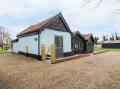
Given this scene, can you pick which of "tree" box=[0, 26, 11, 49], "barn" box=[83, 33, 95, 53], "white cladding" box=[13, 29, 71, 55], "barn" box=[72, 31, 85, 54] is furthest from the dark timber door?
"tree" box=[0, 26, 11, 49]

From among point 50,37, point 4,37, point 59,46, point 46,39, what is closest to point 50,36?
point 50,37

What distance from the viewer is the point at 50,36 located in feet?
51.3

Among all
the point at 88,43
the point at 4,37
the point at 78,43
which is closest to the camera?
the point at 78,43

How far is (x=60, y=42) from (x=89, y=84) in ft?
35.3

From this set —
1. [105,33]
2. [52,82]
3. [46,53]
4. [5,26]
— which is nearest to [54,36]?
[46,53]

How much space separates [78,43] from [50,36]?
395 inches

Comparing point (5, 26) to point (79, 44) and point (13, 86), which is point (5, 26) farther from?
point (13, 86)

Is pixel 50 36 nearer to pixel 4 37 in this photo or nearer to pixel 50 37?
pixel 50 37

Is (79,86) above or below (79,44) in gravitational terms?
below

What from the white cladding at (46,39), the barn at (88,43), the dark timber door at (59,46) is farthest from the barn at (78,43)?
the dark timber door at (59,46)

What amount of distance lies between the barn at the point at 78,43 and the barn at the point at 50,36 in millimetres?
4847

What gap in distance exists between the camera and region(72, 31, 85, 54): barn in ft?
76.8

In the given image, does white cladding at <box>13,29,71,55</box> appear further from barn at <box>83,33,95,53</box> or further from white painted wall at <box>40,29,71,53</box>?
barn at <box>83,33,95,53</box>

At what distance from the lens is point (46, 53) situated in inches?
589
